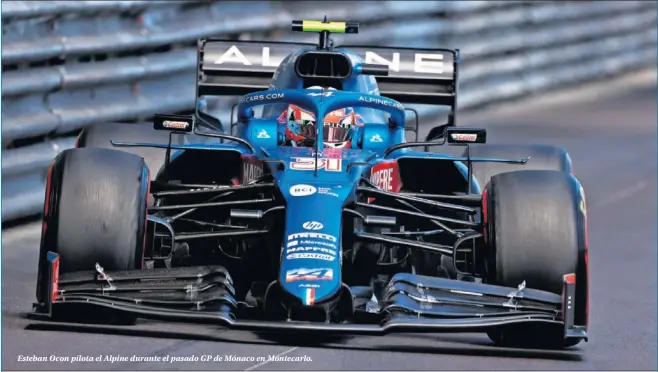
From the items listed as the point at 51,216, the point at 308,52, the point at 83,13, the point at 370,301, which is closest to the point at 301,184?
the point at 370,301

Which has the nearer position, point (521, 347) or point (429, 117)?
point (521, 347)

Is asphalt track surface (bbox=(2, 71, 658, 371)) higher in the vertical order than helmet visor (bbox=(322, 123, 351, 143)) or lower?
lower

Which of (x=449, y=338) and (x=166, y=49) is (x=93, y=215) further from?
(x=166, y=49)

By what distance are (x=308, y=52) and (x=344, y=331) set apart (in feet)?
9.87

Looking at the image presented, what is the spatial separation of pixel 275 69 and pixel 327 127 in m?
2.00

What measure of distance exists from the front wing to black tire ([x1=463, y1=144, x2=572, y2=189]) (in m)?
2.47

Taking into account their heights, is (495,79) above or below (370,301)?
above

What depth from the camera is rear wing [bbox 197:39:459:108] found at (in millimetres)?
10844

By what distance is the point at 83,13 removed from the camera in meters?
11.7

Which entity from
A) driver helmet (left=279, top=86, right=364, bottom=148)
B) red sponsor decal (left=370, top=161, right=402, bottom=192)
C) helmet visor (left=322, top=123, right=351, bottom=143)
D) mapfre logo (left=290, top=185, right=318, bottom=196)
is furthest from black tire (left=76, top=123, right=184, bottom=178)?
mapfre logo (left=290, top=185, right=318, bottom=196)

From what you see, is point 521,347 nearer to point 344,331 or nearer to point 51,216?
point 344,331
